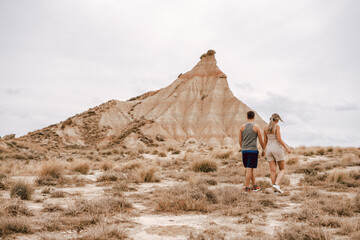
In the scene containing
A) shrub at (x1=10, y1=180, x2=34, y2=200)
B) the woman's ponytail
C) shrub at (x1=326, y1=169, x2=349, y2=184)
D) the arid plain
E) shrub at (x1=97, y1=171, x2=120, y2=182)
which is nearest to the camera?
the arid plain

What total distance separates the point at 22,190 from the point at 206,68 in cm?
5809

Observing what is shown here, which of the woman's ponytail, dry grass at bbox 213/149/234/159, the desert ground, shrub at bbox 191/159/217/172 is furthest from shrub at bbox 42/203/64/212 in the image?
dry grass at bbox 213/149/234/159

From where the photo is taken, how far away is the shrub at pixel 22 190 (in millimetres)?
6207

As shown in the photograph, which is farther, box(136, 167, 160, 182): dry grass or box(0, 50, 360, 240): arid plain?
box(136, 167, 160, 182): dry grass

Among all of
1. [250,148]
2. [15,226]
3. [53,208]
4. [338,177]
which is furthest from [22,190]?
[338,177]

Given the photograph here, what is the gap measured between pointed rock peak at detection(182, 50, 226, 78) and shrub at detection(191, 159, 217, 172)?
1963 inches

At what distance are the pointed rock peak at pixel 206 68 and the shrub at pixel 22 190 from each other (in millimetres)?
56008

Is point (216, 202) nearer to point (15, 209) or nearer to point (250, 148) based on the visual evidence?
point (250, 148)

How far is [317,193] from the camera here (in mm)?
6496

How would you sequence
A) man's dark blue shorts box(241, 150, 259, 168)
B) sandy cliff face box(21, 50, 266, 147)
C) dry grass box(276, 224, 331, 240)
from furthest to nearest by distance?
1. sandy cliff face box(21, 50, 266, 147)
2. man's dark blue shorts box(241, 150, 259, 168)
3. dry grass box(276, 224, 331, 240)

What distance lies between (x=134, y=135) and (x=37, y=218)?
4050 cm

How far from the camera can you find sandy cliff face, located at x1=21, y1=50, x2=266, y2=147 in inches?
1761

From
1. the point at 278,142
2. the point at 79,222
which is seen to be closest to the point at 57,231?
the point at 79,222

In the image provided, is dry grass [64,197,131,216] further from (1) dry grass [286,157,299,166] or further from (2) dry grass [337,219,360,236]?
(1) dry grass [286,157,299,166]
